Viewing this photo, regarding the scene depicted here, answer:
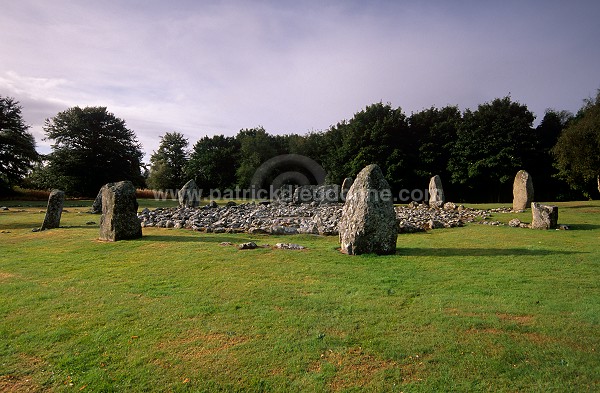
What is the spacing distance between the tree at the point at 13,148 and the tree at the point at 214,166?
19.7 meters

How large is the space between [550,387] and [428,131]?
41.4 meters

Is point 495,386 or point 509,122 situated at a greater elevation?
point 509,122

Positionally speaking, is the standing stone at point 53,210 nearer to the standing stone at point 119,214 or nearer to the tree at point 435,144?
the standing stone at point 119,214

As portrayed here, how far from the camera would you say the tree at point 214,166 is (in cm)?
5462

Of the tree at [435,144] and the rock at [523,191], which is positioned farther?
the tree at [435,144]

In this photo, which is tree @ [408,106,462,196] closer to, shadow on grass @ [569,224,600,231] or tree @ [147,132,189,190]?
shadow on grass @ [569,224,600,231]

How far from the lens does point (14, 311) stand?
613 centimetres

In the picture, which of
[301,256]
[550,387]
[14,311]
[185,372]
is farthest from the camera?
[301,256]

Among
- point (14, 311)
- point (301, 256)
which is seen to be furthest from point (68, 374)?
point (301, 256)

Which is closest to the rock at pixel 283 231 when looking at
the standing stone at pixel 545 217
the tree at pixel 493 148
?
the standing stone at pixel 545 217

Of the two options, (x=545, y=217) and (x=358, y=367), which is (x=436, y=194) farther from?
(x=358, y=367)

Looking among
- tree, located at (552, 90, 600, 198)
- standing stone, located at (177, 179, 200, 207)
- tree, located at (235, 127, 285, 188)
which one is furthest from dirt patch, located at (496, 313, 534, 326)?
tree, located at (235, 127, 285, 188)

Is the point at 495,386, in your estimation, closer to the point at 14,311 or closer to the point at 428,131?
the point at 14,311

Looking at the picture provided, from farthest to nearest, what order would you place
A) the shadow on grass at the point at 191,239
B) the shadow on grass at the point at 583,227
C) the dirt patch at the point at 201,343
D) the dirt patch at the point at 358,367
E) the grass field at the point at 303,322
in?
the shadow on grass at the point at 583,227 → the shadow on grass at the point at 191,239 → the dirt patch at the point at 201,343 → the grass field at the point at 303,322 → the dirt patch at the point at 358,367
